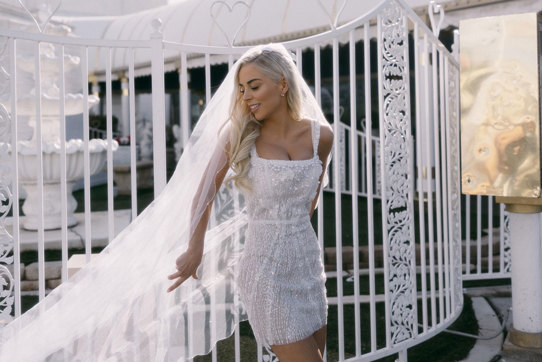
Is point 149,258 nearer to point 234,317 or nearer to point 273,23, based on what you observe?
point 234,317

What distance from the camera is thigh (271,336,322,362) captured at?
199 centimetres

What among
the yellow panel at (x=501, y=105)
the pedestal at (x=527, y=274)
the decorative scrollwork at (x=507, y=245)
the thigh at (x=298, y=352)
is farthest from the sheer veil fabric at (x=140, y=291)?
the decorative scrollwork at (x=507, y=245)

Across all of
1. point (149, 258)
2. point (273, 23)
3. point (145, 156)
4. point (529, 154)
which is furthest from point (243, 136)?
point (145, 156)

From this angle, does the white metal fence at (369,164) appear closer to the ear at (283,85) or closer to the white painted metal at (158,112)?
the white painted metal at (158,112)

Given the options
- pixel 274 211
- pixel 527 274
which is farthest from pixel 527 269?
pixel 274 211

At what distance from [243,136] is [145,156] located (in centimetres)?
1124

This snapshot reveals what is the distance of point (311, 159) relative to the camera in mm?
2115

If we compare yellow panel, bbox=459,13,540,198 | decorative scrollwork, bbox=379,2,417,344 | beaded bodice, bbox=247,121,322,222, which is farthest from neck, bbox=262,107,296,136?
yellow panel, bbox=459,13,540,198

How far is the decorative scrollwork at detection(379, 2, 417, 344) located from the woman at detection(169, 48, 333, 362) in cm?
130

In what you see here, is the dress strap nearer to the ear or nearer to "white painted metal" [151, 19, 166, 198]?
the ear

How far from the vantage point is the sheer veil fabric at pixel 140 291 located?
2133 mm

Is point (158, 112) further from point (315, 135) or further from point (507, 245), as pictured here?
point (507, 245)

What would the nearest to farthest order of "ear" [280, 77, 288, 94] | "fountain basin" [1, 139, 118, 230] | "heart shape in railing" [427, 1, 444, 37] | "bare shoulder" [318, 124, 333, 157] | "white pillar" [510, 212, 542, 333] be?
"ear" [280, 77, 288, 94] → "bare shoulder" [318, 124, 333, 157] → "white pillar" [510, 212, 542, 333] → "heart shape in railing" [427, 1, 444, 37] → "fountain basin" [1, 139, 118, 230]

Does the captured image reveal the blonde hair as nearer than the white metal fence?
Yes
